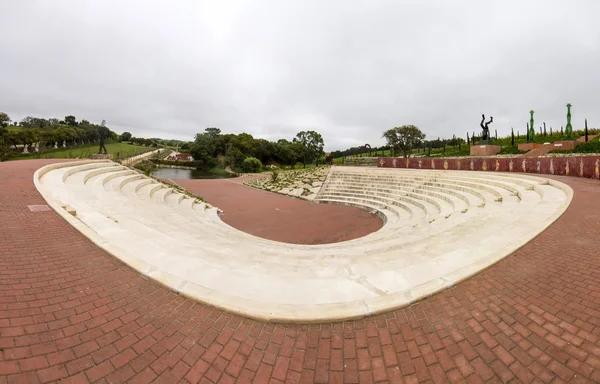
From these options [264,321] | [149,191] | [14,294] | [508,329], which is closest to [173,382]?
[264,321]

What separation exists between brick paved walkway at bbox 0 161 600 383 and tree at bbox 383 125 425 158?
43512 mm

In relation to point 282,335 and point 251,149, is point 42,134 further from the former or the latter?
point 282,335

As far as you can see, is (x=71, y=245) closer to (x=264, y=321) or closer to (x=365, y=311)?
(x=264, y=321)

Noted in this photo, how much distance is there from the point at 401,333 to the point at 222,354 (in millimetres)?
2067

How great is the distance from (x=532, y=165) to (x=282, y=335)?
22.9 meters

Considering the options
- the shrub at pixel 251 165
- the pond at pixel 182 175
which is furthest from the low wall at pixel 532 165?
the pond at pixel 182 175

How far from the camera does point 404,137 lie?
44.4 metres

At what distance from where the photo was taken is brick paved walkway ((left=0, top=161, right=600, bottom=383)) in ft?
7.97

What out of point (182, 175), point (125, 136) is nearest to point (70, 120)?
point (125, 136)

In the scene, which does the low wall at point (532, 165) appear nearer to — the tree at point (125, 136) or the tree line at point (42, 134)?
the tree line at point (42, 134)

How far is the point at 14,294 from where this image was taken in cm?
324

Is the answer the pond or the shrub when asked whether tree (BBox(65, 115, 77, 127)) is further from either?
the shrub

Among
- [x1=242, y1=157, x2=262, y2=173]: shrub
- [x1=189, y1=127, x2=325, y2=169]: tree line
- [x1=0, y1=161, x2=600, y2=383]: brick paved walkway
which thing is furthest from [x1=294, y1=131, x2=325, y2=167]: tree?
[x1=0, y1=161, x2=600, y2=383]: brick paved walkway

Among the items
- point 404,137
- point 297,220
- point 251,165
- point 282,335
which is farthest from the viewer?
point 251,165
